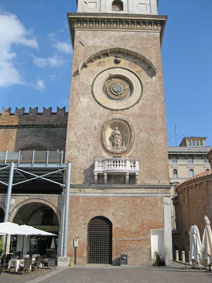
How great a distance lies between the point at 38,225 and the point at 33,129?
9.91m

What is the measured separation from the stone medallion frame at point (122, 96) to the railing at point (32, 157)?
6.03 m

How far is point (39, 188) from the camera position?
28.6 m

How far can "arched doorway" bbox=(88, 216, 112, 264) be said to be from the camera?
839 inches

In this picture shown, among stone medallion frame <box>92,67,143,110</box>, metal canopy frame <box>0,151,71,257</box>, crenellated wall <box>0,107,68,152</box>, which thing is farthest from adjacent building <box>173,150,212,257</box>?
crenellated wall <box>0,107,68,152</box>

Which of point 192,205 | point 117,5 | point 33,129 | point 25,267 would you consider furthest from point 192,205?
point 117,5

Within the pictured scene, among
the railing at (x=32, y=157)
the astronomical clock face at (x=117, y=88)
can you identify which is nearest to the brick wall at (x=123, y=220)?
the railing at (x=32, y=157)

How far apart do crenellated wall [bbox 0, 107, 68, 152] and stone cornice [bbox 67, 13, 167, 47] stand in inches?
358

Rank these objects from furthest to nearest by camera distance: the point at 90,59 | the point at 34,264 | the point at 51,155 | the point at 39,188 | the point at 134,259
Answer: the point at 39,188 → the point at 90,59 → the point at 51,155 → the point at 134,259 → the point at 34,264

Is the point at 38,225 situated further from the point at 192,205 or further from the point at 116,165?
the point at 192,205

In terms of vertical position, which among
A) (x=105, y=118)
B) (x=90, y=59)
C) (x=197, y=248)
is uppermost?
(x=90, y=59)

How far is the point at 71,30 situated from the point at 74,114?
1034 centimetres

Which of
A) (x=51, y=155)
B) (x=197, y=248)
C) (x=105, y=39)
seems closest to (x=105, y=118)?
(x=51, y=155)

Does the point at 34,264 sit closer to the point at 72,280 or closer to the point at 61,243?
the point at 61,243

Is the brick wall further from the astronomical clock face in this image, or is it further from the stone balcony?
the astronomical clock face
